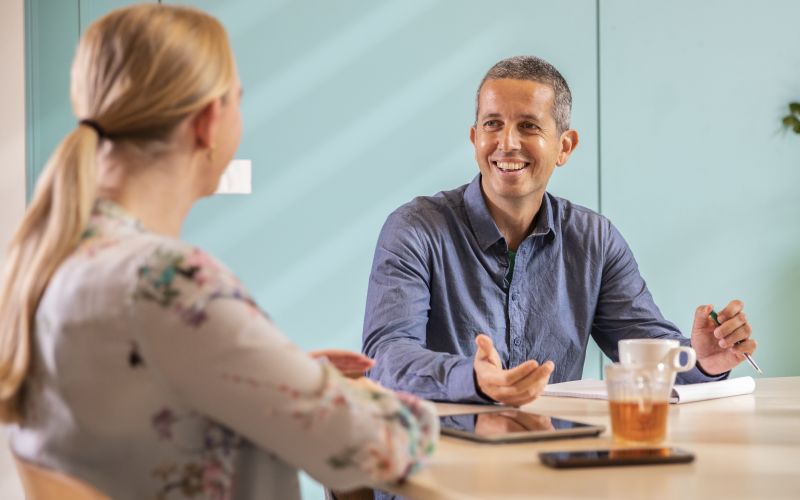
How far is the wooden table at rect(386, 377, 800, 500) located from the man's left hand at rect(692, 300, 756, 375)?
38 cm

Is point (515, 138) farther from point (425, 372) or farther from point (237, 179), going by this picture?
point (237, 179)

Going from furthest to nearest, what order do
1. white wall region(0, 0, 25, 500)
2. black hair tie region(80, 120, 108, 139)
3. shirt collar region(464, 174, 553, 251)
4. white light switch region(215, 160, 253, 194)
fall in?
white light switch region(215, 160, 253, 194)
white wall region(0, 0, 25, 500)
shirt collar region(464, 174, 553, 251)
black hair tie region(80, 120, 108, 139)

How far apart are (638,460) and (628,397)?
14 centimetres

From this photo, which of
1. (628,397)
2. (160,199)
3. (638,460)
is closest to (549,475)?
(638,460)

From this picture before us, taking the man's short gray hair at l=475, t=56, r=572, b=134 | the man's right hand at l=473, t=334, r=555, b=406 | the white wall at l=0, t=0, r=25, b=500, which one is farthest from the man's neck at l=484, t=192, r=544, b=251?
the white wall at l=0, t=0, r=25, b=500

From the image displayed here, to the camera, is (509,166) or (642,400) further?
(509,166)

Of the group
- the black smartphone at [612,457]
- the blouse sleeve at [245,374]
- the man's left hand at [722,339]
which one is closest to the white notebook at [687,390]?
the man's left hand at [722,339]

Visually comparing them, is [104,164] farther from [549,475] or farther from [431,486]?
[549,475]

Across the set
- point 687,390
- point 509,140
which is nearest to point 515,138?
point 509,140

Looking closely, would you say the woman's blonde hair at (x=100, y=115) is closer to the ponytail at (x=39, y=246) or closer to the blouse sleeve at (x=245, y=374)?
the ponytail at (x=39, y=246)

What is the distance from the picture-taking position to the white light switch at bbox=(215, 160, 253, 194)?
10.2ft

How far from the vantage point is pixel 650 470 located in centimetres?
110

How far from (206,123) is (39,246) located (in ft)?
0.75

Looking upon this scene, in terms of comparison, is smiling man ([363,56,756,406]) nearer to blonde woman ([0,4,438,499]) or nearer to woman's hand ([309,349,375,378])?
woman's hand ([309,349,375,378])
